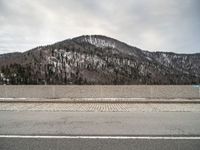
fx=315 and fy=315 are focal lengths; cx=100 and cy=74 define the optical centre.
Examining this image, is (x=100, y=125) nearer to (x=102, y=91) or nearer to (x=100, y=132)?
(x=100, y=132)

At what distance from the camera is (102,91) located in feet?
67.2

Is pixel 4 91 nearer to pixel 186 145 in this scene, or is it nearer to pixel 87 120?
pixel 87 120

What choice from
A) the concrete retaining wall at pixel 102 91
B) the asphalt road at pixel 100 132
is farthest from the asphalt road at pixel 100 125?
the concrete retaining wall at pixel 102 91

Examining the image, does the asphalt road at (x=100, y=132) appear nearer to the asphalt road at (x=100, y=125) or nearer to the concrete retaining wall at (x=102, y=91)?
the asphalt road at (x=100, y=125)

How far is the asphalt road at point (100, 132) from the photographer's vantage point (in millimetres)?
6785

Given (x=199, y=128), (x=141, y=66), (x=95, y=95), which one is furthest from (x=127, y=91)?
(x=141, y=66)

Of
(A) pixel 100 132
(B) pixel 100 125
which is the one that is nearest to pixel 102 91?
(B) pixel 100 125

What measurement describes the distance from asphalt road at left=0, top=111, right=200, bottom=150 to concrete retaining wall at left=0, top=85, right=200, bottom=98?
938 cm

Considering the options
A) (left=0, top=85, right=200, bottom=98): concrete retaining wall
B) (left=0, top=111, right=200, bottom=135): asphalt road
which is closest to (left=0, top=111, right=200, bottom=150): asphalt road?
(left=0, top=111, right=200, bottom=135): asphalt road

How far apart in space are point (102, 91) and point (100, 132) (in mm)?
12359

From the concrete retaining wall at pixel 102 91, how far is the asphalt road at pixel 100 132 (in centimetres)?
938

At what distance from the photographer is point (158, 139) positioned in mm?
7352

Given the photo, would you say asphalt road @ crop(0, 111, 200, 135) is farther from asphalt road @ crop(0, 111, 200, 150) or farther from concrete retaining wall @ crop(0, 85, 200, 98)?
concrete retaining wall @ crop(0, 85, 200, 98)

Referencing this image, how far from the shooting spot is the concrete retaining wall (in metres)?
20.4
